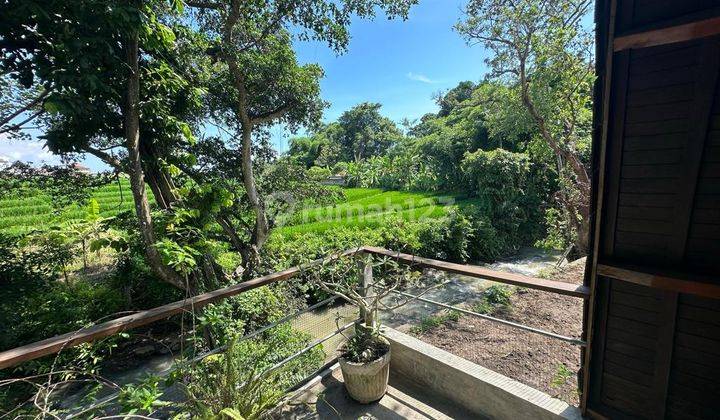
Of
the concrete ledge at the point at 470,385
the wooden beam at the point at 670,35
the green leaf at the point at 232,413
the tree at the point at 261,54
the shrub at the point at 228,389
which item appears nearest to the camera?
the wooden beam at the point at 670,35

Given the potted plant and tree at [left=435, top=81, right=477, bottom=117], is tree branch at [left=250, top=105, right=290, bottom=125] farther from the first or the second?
tree at [left=435, top=81, right=477, bottom=117]

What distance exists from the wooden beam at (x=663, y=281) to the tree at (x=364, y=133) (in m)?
31.8

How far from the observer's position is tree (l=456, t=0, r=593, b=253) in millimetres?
5770

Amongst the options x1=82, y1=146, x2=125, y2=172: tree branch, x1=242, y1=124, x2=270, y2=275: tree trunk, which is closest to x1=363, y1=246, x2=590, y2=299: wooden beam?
x1=82, y1=146, x2=125, y2=172: tree branch

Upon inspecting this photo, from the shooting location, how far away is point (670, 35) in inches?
49.9

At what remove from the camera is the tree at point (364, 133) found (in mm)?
33344

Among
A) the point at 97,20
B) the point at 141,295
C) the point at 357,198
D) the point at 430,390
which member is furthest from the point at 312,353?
the point at 357,198

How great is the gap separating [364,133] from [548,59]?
2848 cm

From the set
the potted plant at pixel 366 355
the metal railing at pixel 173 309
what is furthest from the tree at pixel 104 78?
the potted plant at pixel 366 355

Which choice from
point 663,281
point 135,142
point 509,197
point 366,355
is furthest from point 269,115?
point 509,197

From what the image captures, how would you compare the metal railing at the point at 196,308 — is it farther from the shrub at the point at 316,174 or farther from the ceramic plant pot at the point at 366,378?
the shrub at the point at 316,174

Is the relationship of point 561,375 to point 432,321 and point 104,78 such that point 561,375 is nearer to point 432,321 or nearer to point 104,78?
point 432,321

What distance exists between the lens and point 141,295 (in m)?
4.61

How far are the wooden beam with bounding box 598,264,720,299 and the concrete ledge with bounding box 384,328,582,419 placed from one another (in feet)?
2.83
